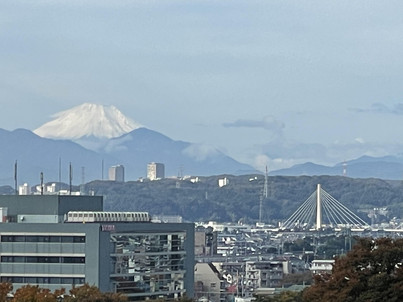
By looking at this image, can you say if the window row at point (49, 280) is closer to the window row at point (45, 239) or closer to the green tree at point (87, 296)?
the window row at point (45, 239)

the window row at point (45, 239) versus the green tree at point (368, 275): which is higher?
the window row at point (45, 239)

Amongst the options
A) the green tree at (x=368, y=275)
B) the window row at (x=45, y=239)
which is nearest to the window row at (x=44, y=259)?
the window row at (x=45, y=239)

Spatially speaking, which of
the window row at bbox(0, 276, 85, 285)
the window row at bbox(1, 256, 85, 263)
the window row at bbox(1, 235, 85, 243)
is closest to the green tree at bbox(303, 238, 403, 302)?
the window row at bbox(0, 276, 85, 285)

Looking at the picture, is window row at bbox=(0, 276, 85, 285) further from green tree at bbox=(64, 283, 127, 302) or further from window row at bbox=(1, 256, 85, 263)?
green tree at bbox=(64, 283, 127, 302)

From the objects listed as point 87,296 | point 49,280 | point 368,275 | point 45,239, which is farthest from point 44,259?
point 368,275

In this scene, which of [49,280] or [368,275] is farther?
[49,280]

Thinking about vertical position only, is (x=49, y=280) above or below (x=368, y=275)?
above

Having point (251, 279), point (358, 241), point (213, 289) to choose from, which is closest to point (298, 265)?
point (251, 279)

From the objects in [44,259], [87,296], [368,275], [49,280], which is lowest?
[87,296]

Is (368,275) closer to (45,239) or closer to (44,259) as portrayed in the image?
(44,259)
